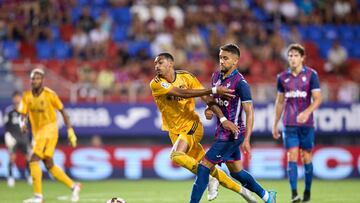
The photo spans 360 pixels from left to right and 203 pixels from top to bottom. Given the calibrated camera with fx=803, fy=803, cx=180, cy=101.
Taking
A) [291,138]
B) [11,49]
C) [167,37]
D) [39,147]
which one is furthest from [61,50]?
[291,138]

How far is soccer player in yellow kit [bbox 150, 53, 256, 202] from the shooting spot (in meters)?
11.0

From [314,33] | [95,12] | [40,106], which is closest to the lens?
[40,106]

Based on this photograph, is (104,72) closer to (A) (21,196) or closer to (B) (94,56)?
(B) (94,56)

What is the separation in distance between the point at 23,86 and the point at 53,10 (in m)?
4.68

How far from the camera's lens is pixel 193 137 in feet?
38.2

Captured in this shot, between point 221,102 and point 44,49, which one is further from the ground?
point 44,49

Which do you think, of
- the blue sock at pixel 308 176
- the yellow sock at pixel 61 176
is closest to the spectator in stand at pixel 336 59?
the blue sock at pixel 308 176

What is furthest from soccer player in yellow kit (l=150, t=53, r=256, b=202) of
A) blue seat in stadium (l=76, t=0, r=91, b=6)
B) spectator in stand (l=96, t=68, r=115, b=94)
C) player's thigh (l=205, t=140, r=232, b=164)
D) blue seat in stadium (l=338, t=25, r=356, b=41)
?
blue seat in stadium (l=338, t=25, r=356, b=41)

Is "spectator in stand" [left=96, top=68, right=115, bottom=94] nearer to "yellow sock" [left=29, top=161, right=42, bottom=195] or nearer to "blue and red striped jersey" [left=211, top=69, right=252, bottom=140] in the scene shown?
"yellow sock" [left=29, top=161, right=42, bottom=195]

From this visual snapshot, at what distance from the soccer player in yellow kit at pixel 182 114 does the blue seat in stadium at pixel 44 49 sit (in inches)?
488

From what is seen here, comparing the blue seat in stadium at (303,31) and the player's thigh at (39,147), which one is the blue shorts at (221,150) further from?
the blue seat in stadium at (303,31)

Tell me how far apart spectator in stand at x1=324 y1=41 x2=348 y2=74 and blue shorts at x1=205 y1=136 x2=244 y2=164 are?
1324 cm

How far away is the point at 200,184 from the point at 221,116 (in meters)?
0.95

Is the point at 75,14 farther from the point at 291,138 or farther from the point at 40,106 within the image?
the point at 291,138
